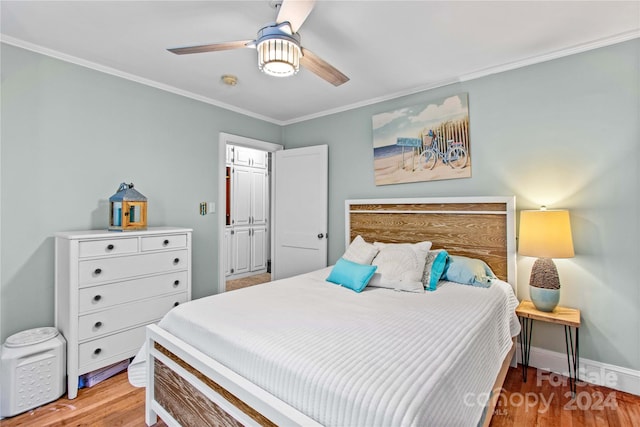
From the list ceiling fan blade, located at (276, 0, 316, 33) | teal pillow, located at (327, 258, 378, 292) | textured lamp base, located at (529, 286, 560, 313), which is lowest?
textured lamp base, located at (529, 286, 560, 313)

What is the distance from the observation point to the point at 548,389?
7.11 ft

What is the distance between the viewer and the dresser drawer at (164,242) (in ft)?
8.02

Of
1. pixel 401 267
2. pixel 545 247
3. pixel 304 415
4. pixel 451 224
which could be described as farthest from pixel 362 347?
pixel 451 224

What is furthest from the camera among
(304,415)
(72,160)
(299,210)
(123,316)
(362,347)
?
(299,210)

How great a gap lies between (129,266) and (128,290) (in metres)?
0.19

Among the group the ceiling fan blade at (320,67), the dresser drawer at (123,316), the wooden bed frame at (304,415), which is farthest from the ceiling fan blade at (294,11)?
the dresser drawer at (123,316)

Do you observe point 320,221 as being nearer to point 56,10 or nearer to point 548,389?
point 548,389

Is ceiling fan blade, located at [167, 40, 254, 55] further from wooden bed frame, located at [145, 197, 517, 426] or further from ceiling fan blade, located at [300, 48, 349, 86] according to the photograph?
wooden bed frame, located at [145, 197, 517, 426]

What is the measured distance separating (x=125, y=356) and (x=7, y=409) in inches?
25.4

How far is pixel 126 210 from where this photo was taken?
2.44 meters

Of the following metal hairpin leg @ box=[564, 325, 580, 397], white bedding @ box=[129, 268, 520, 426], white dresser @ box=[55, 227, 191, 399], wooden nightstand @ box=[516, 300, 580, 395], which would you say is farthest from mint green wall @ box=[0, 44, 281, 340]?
metal hairpin leg @ box=[564, 325, 580, 397]

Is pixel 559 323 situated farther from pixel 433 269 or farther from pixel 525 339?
pixel 433 269

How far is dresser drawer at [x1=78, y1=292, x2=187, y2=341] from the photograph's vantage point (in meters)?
2.14

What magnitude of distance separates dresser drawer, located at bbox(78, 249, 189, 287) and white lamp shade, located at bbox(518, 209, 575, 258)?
279 centimetres
